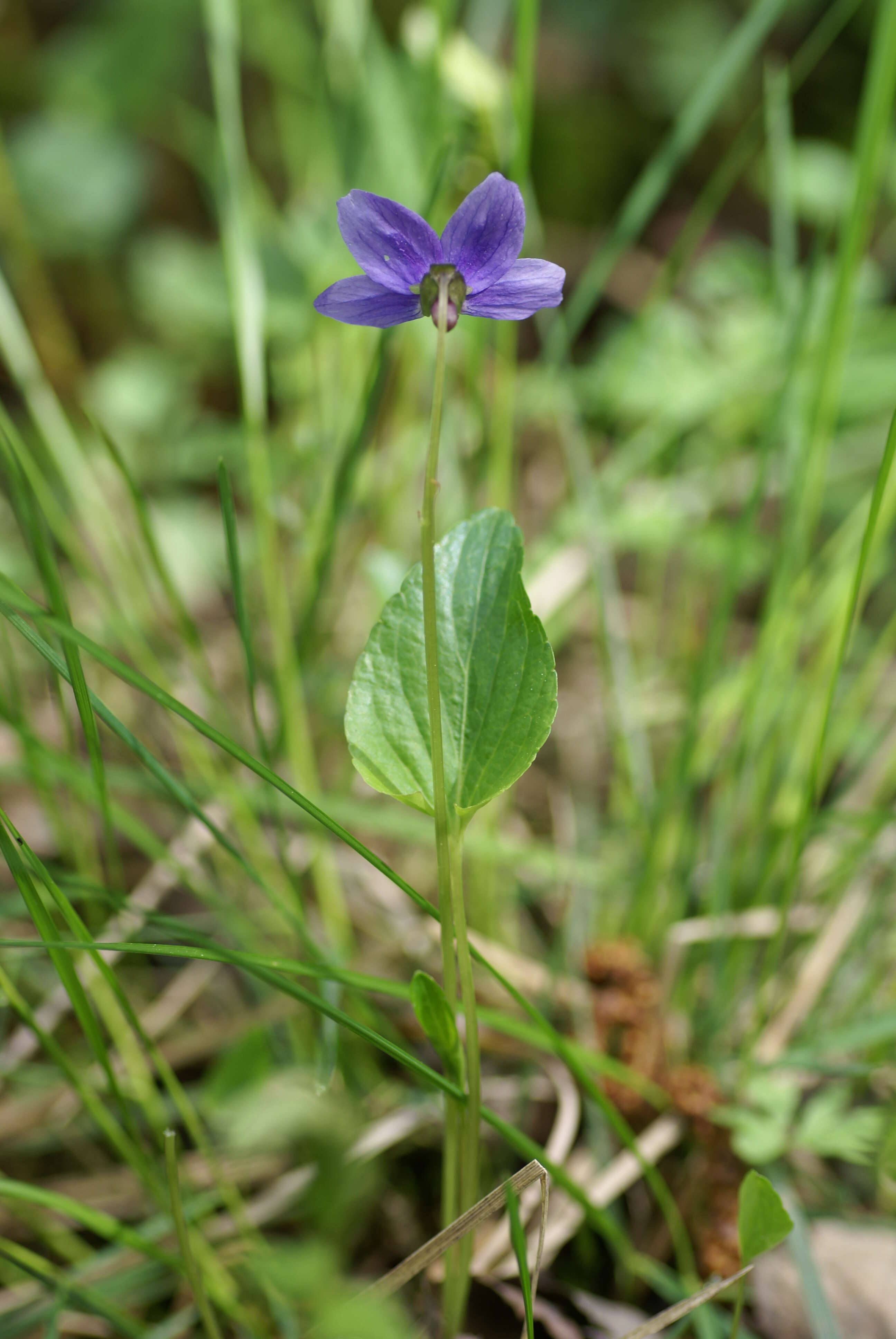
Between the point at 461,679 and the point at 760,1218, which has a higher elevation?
the point at 461,679

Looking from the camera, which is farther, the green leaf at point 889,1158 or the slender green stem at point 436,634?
the green leaf at point 889,1158

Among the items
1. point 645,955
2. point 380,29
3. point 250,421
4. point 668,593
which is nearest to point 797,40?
point 380,29

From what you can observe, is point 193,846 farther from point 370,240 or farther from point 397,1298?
point 370,240

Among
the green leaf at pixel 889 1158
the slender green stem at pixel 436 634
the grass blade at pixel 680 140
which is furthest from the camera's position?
the grass blade at pixel 680 140

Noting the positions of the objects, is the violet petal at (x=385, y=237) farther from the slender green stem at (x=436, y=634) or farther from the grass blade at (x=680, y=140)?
the grass blade at (x=680, y=140)

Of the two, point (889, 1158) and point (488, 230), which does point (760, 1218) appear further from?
point (488, 230)

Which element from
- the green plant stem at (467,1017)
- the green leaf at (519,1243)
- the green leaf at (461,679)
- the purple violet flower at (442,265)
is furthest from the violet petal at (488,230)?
the green leaf at (519,1243)

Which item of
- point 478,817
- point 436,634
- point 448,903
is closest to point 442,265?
point 436,634
